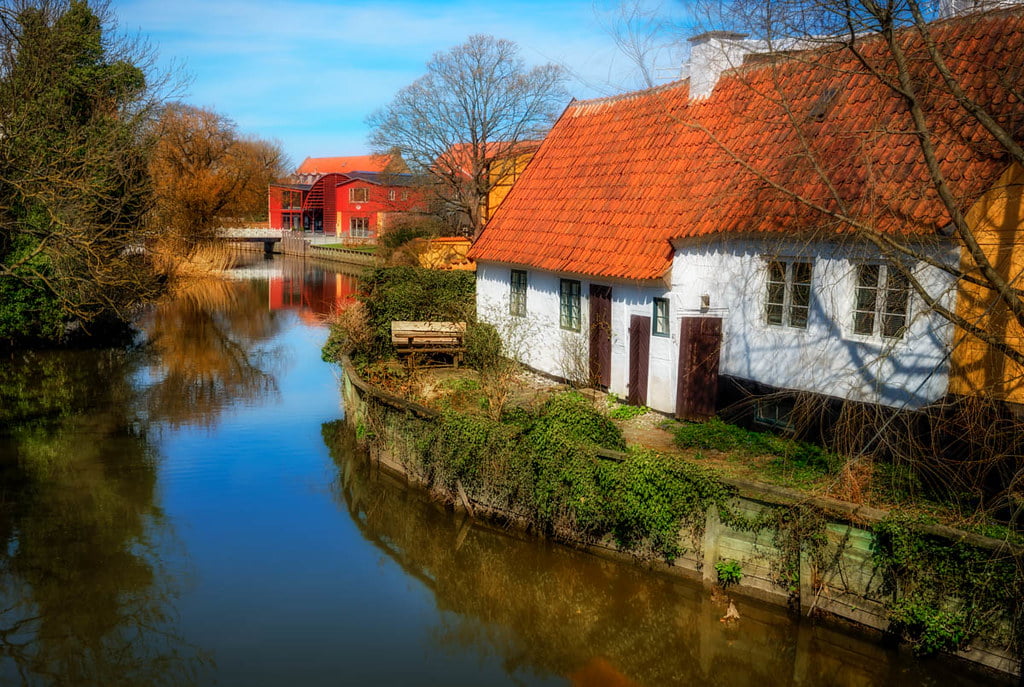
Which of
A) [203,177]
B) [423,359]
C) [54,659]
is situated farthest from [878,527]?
[203,177]

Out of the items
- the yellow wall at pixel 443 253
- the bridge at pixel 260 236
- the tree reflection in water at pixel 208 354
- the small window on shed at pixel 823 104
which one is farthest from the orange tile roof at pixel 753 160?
the bridge at pixel 260 236

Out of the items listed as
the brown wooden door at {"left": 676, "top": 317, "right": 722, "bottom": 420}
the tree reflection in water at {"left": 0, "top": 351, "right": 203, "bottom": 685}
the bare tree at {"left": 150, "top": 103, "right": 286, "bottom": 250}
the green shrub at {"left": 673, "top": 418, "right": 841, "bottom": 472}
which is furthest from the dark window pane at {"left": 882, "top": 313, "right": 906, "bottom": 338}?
the bare tree at {"left": 150, "top": 103, "right": 286, "bottom": 250}

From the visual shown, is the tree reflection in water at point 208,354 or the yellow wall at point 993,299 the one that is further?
the tree reflection in water at point 208,354

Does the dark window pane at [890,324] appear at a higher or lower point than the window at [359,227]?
lower

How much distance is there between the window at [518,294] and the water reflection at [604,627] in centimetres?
757

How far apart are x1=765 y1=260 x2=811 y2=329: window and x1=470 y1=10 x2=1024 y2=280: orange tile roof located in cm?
77

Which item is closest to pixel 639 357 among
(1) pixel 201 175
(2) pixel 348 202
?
(1) pixel 201 175

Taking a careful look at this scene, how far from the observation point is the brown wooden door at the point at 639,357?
15.6m

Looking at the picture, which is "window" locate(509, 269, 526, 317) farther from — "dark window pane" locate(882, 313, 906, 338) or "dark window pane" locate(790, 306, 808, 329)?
"dark window pane" locate(882, 313, 906, 338)

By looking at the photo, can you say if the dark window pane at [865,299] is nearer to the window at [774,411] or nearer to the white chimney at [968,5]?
the window at [774,411]

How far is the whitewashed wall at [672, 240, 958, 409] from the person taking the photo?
11.2 m

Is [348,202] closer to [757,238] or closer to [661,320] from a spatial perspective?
[661,320]

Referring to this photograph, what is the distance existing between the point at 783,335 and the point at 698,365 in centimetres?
162

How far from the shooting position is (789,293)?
13.2 meters
